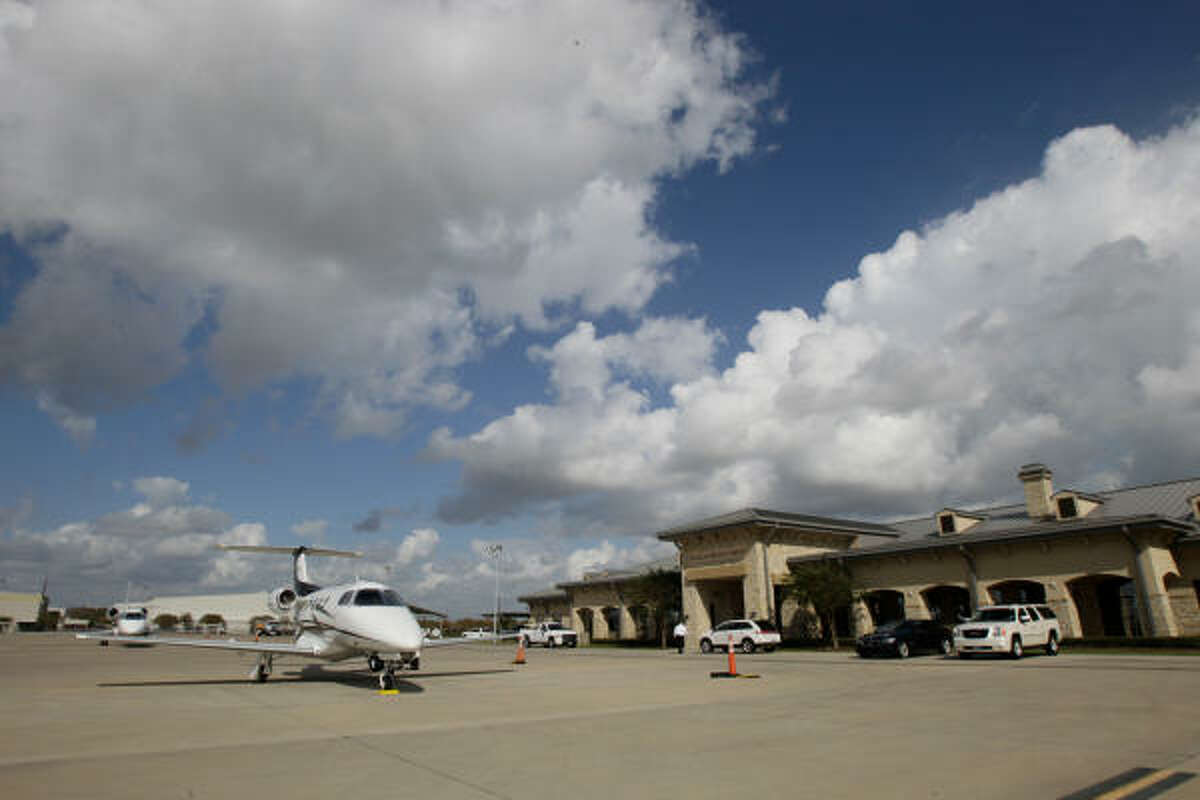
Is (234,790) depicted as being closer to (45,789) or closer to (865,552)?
(45,789)

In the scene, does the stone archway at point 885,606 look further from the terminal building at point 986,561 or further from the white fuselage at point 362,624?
the white fuselage at point 362,624

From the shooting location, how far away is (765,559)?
3725 centimetres

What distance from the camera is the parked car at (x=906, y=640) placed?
985 inches

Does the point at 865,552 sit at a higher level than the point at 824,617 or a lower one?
higher

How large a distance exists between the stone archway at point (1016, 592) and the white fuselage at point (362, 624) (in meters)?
25.6

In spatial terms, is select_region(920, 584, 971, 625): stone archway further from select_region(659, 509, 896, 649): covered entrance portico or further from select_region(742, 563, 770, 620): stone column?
select_region(742, 563, 770, 620): stone column

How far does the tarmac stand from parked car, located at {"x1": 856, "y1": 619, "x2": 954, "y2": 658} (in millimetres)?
8019

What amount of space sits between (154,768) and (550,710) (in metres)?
6.48

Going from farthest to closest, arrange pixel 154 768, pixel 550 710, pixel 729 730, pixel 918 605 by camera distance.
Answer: pixel 918 605, pixel 550 710, pixel 729 730, pixel 154 768

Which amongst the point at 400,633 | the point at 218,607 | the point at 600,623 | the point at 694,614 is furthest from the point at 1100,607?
the point at 218,607

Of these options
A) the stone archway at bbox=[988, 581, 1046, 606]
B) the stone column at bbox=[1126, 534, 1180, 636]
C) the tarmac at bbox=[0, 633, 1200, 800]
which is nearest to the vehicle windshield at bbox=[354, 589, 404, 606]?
the tarmac at bbox=[0, 633, 1200, 800]

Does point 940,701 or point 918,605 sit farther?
point 918,605

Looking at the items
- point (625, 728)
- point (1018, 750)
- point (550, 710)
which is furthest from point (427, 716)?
point (1018, 750)

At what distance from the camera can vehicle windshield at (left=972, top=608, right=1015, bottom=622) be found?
77.0 feet
